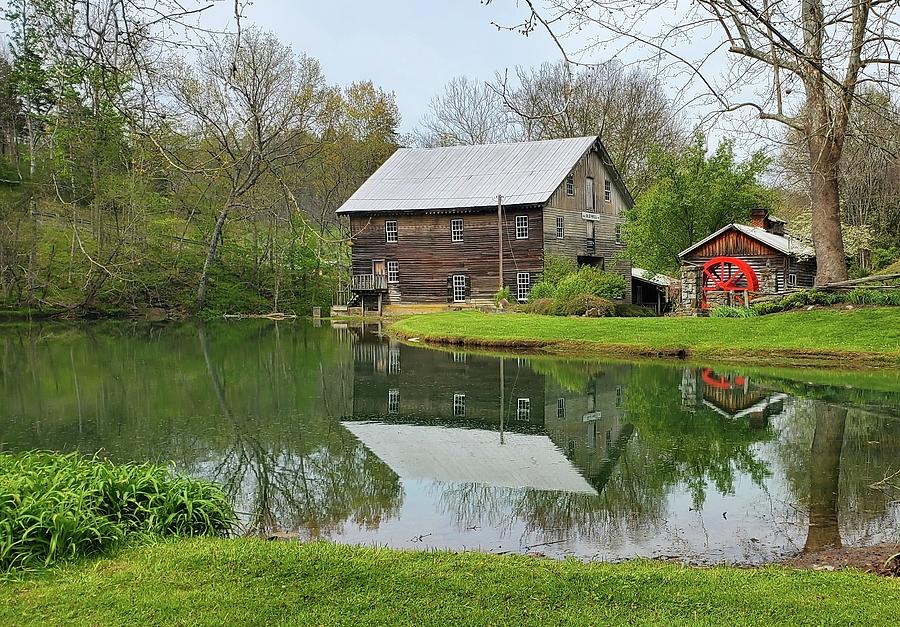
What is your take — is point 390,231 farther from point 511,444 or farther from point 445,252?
point 511,444

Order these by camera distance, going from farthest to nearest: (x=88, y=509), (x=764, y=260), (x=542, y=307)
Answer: (x=542, y=307) < (x=764, y=260) < (x=88, y=509)

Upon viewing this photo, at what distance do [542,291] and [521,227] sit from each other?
535cm

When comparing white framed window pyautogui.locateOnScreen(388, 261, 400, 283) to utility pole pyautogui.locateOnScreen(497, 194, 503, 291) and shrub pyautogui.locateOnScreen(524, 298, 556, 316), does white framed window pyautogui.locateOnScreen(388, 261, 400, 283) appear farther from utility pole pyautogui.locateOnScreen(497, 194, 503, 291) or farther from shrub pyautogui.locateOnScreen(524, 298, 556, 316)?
shrub pyautogui.locateOnScreen(524, 298, 556, 316)

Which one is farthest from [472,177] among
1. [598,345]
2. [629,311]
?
[598,345]

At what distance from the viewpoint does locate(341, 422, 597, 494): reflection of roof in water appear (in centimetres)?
1056

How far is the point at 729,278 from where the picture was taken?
3145 centimetres

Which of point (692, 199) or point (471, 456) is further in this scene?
point (692, 199)

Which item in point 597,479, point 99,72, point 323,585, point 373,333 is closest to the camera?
point 323,585

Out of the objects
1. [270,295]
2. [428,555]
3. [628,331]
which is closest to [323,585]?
[428,555]

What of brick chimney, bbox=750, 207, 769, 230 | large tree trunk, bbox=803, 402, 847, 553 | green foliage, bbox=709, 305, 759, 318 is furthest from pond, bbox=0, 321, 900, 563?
brick chimney, bbox=750, 207, 769, 230

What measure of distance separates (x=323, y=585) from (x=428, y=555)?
3.88 ft

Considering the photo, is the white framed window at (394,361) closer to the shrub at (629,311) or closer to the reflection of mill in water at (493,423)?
the reflection of mill in water at (493,423)

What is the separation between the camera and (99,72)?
20.5 ft

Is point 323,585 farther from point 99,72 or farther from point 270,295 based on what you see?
point 270,295
